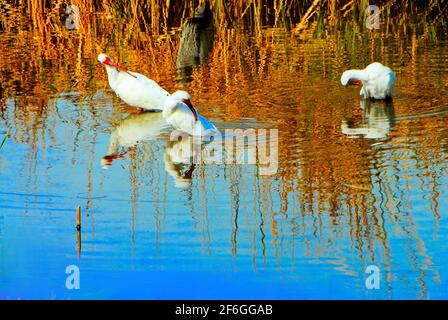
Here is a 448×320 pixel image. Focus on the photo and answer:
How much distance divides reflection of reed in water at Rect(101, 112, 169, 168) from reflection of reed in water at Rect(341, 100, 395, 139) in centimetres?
148

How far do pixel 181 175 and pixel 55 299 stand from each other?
2.06m

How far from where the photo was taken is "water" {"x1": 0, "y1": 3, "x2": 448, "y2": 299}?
203 inches

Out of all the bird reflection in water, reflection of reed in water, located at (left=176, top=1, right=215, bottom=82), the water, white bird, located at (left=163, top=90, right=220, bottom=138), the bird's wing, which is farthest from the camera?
reflection of reed in water, located at (left=176, top=1, right=215, bottom=82)

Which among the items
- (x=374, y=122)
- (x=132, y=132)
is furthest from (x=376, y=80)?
(x=132, y=132)

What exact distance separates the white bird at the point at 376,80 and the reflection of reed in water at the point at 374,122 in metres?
0.08

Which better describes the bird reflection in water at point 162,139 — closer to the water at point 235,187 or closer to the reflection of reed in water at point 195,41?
the water at point 235,187

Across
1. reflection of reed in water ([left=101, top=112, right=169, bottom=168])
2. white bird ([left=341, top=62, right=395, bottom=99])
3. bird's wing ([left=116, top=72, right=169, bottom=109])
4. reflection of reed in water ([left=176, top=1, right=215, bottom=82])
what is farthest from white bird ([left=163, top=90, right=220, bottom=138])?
reflection of reed in water ([left=176, top=1, right=215, bottom=82])

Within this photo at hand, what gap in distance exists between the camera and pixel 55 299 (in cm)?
491

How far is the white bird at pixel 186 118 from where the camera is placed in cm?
770

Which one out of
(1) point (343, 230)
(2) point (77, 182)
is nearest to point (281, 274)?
(1) point (343, 230)

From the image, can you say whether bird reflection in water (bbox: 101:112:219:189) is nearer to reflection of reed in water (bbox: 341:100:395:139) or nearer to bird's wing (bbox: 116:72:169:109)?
bird's wing (bbox: 116:72:169:109)

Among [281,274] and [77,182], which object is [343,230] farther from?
[77,182]

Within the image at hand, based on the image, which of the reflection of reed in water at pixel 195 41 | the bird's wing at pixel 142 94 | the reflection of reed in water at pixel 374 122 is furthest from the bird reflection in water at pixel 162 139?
the reflection of reed in water at pixel 195 41

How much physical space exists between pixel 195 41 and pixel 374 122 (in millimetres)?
4072
